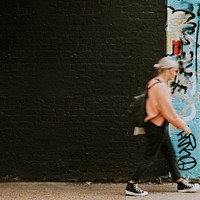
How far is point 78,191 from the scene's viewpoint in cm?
668

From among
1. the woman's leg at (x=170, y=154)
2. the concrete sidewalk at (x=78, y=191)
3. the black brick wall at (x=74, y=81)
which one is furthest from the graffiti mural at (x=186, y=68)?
the woman's leg at (x=170, y=154)

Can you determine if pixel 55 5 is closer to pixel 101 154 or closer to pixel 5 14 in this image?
pixel 5 14

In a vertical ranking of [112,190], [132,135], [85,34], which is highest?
[85,34]

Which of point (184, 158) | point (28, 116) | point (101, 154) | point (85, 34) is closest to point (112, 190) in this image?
point (101, 154)

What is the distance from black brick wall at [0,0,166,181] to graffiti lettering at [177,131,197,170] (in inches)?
10.6

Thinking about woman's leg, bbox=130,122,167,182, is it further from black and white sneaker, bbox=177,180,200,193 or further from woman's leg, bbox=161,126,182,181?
black and white sneaker, bbox=177,180,200,193

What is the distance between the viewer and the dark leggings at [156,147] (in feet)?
19.9

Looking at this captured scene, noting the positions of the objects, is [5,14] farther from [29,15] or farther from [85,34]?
[85,34]

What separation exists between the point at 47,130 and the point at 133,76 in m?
1.36

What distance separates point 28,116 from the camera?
703 centimetres

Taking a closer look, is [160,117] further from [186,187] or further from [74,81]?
[74,81]

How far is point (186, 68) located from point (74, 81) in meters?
1.49

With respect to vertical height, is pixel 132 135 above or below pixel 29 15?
below

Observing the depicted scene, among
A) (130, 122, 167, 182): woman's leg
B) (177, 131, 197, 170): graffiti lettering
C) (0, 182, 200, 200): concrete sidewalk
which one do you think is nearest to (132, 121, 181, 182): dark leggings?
(130, 122, 167, 182): woman's leg
